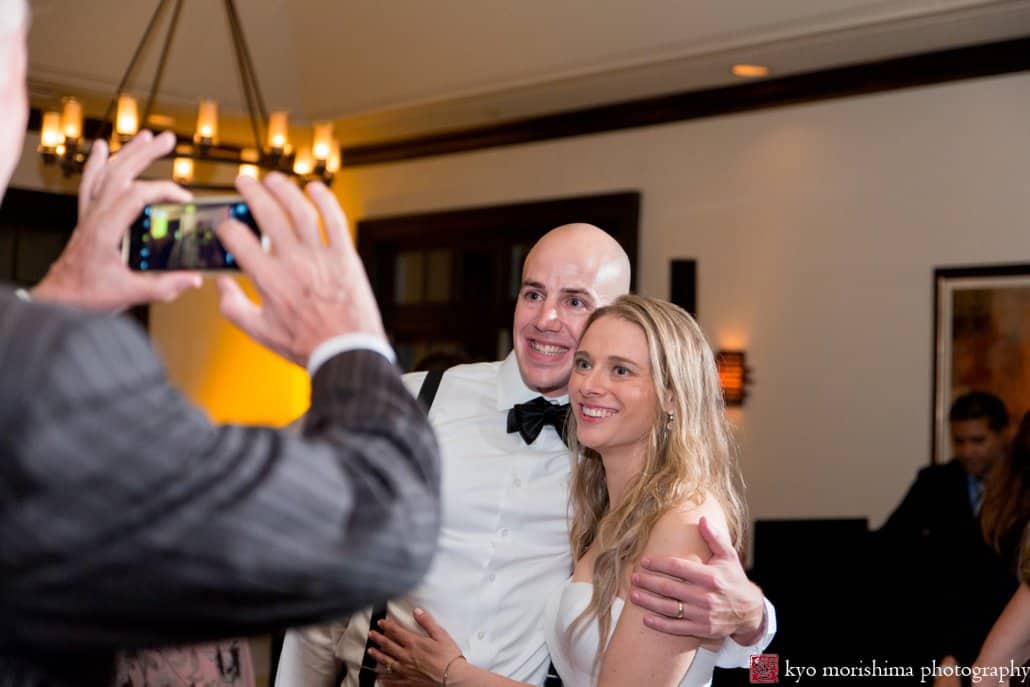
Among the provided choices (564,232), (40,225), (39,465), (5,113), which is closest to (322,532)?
(39,465)

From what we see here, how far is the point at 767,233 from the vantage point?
22.7ft

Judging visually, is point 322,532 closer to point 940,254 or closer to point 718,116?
point 940,254

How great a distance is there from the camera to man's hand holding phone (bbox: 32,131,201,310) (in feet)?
3.88

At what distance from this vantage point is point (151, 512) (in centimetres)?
77

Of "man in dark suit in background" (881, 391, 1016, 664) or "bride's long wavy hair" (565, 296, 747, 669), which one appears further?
"man in dark suit in background" (881, 391, 1016, 664)

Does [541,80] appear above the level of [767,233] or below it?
above

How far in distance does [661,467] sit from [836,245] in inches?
178

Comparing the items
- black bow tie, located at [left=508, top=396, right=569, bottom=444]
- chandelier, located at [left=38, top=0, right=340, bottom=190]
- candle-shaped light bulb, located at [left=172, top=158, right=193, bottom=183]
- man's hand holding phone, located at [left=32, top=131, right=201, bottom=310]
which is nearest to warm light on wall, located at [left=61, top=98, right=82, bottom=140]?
chandelier, located at [left=38, top=0, right=340, bottom=190]

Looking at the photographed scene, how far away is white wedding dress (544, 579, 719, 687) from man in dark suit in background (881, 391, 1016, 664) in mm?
2708

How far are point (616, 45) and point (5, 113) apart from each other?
595 cm

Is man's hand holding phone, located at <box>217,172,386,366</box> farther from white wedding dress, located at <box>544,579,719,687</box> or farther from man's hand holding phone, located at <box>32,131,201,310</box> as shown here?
white wedding dress, located at <box>544,579,719,687</box>

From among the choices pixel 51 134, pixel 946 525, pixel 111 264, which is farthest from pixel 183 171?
pixel 111 264

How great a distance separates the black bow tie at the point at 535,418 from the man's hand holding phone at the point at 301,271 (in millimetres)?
1660

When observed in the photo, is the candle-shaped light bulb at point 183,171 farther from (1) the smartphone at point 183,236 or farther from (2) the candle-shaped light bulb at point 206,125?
(1) the smartphone at point 183,236
